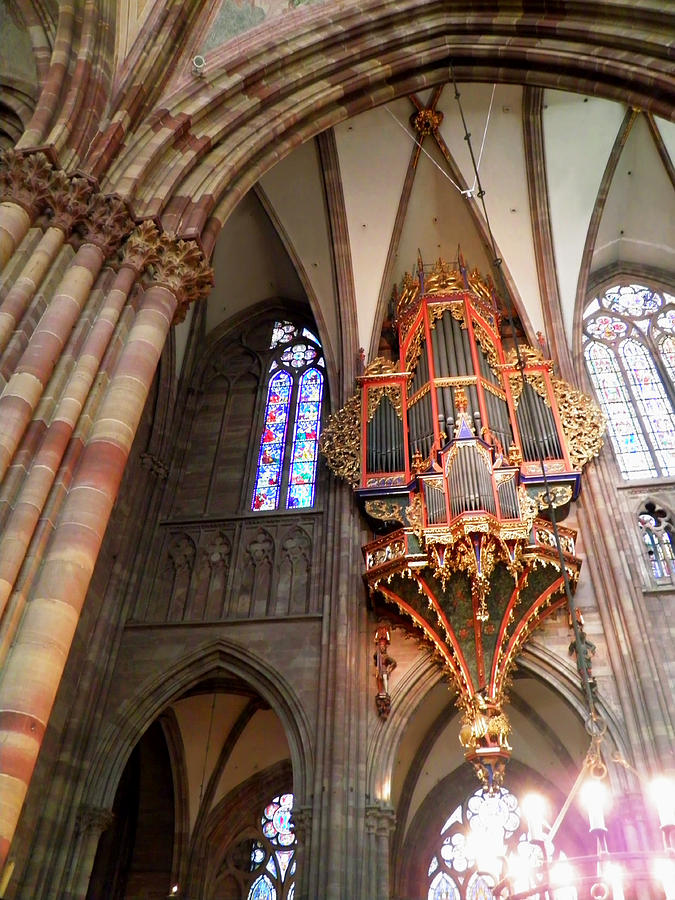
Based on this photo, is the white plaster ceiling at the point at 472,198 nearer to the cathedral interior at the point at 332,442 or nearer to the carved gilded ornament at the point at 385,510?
the cathedral interior at the point at 332,442

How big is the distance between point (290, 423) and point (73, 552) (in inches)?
328

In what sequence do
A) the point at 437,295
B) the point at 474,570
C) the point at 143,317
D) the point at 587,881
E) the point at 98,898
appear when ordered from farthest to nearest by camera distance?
the point at 437,295 → the point at 98,898 → the point at 474,570 → the point at 143,317 → the point at 587,881

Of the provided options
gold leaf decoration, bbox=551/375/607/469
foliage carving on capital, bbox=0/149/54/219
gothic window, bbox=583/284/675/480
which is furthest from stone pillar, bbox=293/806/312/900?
foliage carving on capital, bbox=0/149/54/219

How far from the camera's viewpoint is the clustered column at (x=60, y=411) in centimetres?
559

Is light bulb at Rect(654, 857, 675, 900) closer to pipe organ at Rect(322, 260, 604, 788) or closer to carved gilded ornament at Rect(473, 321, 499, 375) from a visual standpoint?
pipe organ at Rect(322, 260, 604, 788)

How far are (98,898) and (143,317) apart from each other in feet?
29.6

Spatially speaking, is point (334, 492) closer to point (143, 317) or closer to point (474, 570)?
point (474, 570)

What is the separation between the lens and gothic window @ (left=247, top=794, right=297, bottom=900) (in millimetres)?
12328

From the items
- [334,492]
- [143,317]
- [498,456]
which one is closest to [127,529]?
[334,492]

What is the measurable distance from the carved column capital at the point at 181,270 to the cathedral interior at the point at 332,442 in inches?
2.2

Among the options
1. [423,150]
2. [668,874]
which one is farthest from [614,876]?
[423,150]

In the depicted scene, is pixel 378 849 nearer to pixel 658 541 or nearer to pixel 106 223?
pixel 658 541

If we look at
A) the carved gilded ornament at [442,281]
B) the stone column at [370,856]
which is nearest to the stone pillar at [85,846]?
the stone column at [370,856]

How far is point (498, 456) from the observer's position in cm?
1062
